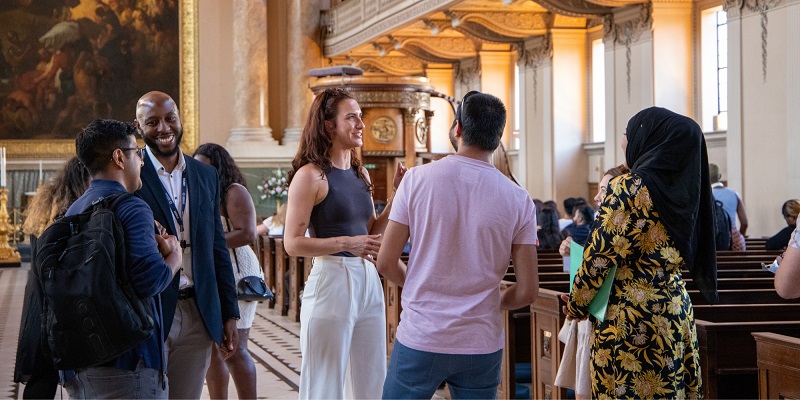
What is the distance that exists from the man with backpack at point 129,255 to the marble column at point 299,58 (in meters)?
17.7

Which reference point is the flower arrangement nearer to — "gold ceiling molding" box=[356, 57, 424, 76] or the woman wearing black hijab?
"gold ceiling molding" box=[356, 57, 424, 76]

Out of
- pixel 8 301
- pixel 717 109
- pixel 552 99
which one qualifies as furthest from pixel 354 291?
pixel 552 99

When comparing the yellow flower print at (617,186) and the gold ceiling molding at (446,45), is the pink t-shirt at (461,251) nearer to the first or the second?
the yellow flower print at (617,186)

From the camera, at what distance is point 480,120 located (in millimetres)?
3320

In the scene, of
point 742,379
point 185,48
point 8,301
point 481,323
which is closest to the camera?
point 481,323

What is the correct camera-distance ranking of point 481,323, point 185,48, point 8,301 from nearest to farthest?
point 481,323, point 8,301, point 185,48

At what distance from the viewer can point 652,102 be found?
16.5m

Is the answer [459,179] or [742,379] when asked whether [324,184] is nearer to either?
[459,179]

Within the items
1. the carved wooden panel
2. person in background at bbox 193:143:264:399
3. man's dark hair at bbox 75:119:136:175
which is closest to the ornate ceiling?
the carved wooden panel

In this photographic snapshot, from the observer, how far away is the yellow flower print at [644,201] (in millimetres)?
3484

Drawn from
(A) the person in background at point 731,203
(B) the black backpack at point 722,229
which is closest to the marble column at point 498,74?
(A) the person in background at point 731,203

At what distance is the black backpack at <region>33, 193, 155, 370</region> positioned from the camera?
10.1ft

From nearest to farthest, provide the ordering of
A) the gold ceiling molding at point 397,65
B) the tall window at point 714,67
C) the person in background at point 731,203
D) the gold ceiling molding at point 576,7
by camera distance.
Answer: the person in background at point 731,203 < the tall window at point 714,67 < the gold ceiling molding at point 576,7 < the gold ceiling molding at point 397,65

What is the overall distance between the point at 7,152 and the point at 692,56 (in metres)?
13.7
